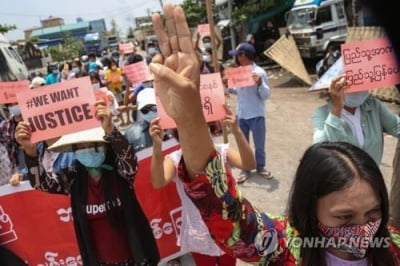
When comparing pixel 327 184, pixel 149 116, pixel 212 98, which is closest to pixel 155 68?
pixel 327 184

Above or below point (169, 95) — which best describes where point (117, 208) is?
below

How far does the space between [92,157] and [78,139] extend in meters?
0.16

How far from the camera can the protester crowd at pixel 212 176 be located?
1.05m

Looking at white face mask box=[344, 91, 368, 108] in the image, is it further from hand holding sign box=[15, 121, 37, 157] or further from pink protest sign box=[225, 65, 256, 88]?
pink protest sign box=[225, 65, 256, 88]

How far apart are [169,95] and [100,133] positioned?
158cm

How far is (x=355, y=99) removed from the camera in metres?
2.63

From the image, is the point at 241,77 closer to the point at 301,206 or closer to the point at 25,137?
the point at 25,137

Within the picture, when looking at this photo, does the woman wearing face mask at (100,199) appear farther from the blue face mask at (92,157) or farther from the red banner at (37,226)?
the red banner at (37,226)

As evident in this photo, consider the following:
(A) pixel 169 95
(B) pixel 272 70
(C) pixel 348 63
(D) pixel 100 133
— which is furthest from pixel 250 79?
(B) pixel 272 70

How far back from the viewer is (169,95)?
0.99m

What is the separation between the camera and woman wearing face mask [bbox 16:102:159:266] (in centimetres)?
239

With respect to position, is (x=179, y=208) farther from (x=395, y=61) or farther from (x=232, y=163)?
(x=395, y=61)

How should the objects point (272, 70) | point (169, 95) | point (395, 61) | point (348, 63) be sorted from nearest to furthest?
point (395, 61), point (169, 95), point (348, 63), point (272, 70)

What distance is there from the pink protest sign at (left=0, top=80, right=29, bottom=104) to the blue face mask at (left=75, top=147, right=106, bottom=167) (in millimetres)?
1380
